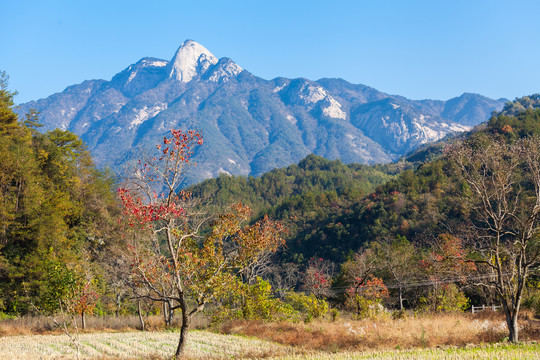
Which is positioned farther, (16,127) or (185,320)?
(16,127)

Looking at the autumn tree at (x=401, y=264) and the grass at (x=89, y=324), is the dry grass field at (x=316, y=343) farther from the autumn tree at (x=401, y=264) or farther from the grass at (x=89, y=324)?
the autumn tree at (x=401, y=264)

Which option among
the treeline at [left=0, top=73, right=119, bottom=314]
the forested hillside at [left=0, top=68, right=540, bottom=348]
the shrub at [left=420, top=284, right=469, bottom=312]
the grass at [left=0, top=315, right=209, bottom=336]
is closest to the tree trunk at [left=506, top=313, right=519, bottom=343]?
the forested hillside at [left=0, top=68, right=540, bottom=348]

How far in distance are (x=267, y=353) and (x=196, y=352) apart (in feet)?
9.86

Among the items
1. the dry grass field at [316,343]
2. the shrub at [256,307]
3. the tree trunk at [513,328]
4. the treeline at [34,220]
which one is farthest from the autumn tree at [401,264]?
the treeline at [34,220]

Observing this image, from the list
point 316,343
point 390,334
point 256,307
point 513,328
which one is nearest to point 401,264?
point 256,307

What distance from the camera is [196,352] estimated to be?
54.5ft

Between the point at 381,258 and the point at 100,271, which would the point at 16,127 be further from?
the point at 381,258

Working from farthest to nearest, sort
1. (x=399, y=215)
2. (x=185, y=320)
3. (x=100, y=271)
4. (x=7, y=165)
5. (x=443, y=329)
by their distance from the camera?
1. (x=399, y=215)
2. (x=100, y=271)
3. (x=7, y=165)
4. (x=443, y=329)
5. (x=185, y=320)

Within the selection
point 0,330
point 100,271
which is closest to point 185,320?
point 0,330

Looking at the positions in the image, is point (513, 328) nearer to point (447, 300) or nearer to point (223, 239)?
point (447, 300)

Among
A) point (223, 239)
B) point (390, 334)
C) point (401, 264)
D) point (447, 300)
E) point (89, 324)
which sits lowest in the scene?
point (89, 324)

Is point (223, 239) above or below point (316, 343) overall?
above

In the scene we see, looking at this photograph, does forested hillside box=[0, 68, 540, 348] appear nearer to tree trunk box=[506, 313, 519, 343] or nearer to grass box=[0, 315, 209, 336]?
tree trunk box=[506, 313, 519, 343]

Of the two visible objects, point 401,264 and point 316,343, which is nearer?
point 316,343
